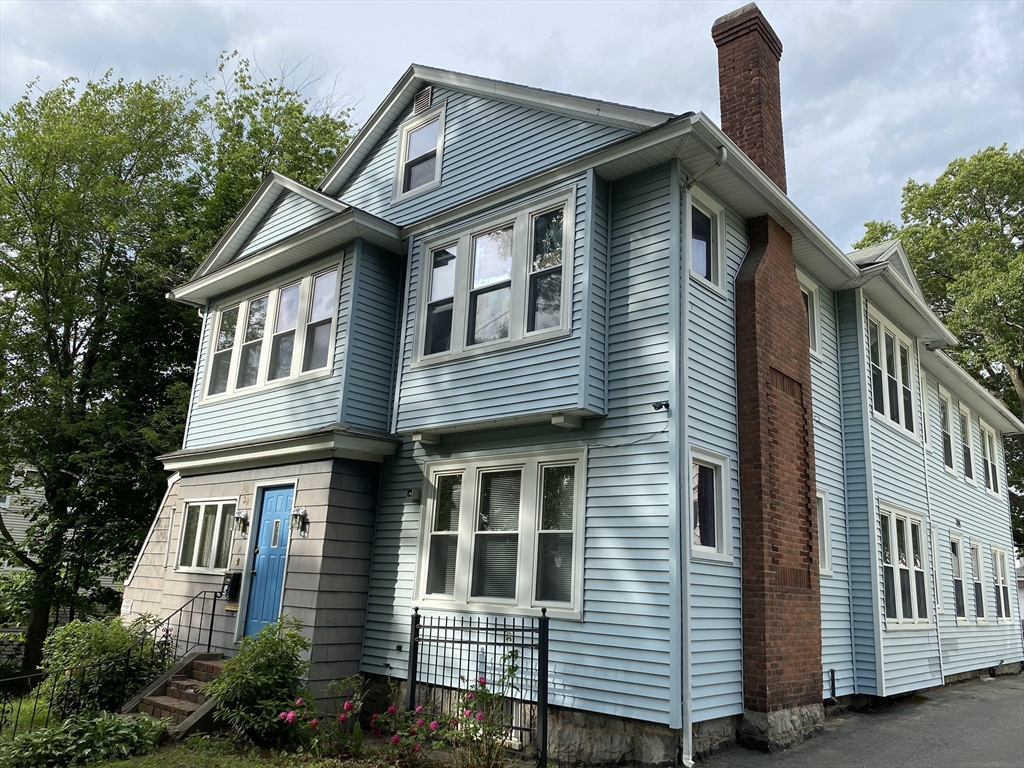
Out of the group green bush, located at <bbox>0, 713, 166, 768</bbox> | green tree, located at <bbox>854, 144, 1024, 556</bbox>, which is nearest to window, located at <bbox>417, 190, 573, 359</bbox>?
green bush, located at <bbox>0, 713, 166, 768</bbox>

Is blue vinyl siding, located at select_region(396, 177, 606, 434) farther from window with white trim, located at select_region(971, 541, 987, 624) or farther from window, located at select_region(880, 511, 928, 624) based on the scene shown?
window with white trim, located at select_region(971, 541, 987, 624)

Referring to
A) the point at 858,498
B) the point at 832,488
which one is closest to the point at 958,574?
the point at 858,498

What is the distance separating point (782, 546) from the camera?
29.9 feet

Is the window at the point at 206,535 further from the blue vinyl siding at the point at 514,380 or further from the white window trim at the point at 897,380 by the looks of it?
the white window trim at the point at 897,380

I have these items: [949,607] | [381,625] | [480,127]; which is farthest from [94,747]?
[949,607]

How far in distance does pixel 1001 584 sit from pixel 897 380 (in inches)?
332

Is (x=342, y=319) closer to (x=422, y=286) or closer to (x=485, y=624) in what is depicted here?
(x=422, y=286)

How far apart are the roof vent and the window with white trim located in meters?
14.6

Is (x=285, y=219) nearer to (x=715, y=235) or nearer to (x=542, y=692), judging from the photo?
(x=715, y=235)

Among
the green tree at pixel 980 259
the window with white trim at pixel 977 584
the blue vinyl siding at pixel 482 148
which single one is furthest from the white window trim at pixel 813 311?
the green tree at pixel 980 259

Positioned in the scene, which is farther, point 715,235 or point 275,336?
point 275,336

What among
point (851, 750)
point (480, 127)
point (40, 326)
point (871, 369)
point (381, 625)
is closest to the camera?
point (851, 750)

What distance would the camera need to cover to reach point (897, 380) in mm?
13508

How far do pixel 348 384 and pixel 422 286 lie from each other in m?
1.73
